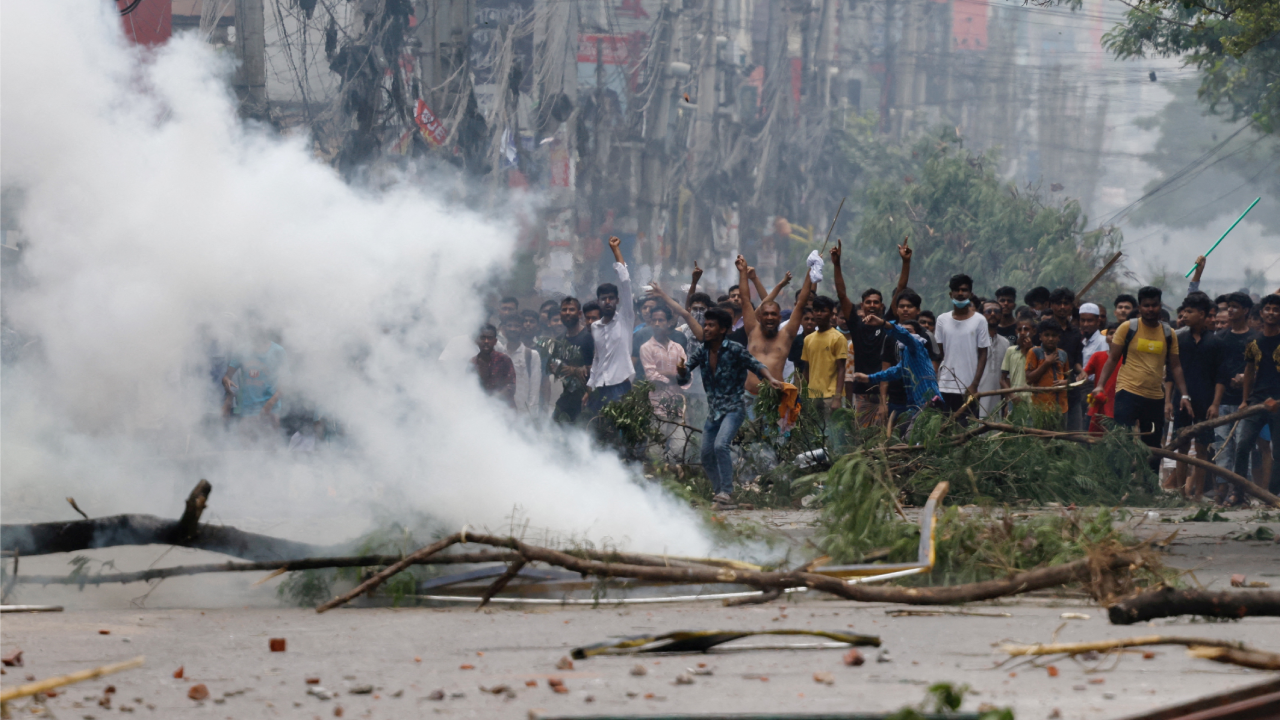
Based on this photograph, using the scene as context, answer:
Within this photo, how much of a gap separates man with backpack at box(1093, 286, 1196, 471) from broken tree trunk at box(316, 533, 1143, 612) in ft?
13.9

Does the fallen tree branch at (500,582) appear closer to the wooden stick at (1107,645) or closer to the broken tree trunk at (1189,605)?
the wooden stick at (1107,645)

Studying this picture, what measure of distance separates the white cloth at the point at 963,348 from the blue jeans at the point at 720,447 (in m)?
1.77

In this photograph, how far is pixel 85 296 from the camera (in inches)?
298

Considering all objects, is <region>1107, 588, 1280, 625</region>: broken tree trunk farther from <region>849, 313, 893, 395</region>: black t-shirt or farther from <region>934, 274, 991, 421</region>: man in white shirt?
<region>934, 274, 991, 421</region>: man in white shirt

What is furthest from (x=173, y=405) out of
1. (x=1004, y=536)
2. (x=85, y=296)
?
(x=1004, y=536)

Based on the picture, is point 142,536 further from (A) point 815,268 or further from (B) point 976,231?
(B) point 976,231

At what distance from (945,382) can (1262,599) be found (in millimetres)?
5479

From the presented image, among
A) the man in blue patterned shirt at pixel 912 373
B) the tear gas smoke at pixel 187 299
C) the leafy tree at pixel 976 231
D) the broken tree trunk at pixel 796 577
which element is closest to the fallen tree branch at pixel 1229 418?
the man in blue patterned shirt at pixel 912 373

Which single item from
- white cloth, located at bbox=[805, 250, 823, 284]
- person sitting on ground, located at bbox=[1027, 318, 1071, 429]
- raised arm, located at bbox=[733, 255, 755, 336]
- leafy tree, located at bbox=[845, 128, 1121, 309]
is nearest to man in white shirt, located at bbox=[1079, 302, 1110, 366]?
person sitting on ground, located at bbox=[1027, 318, 1071, 429]

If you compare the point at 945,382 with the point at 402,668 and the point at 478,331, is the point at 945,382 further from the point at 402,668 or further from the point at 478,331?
the point at 402,668

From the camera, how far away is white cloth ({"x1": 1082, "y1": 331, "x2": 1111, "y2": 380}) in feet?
33.8

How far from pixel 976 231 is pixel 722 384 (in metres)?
17.1

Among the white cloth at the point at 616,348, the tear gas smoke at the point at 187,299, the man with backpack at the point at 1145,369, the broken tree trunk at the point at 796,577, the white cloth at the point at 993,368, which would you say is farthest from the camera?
the white cloth at the point at 616,348

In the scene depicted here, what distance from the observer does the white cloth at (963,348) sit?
968 cm
